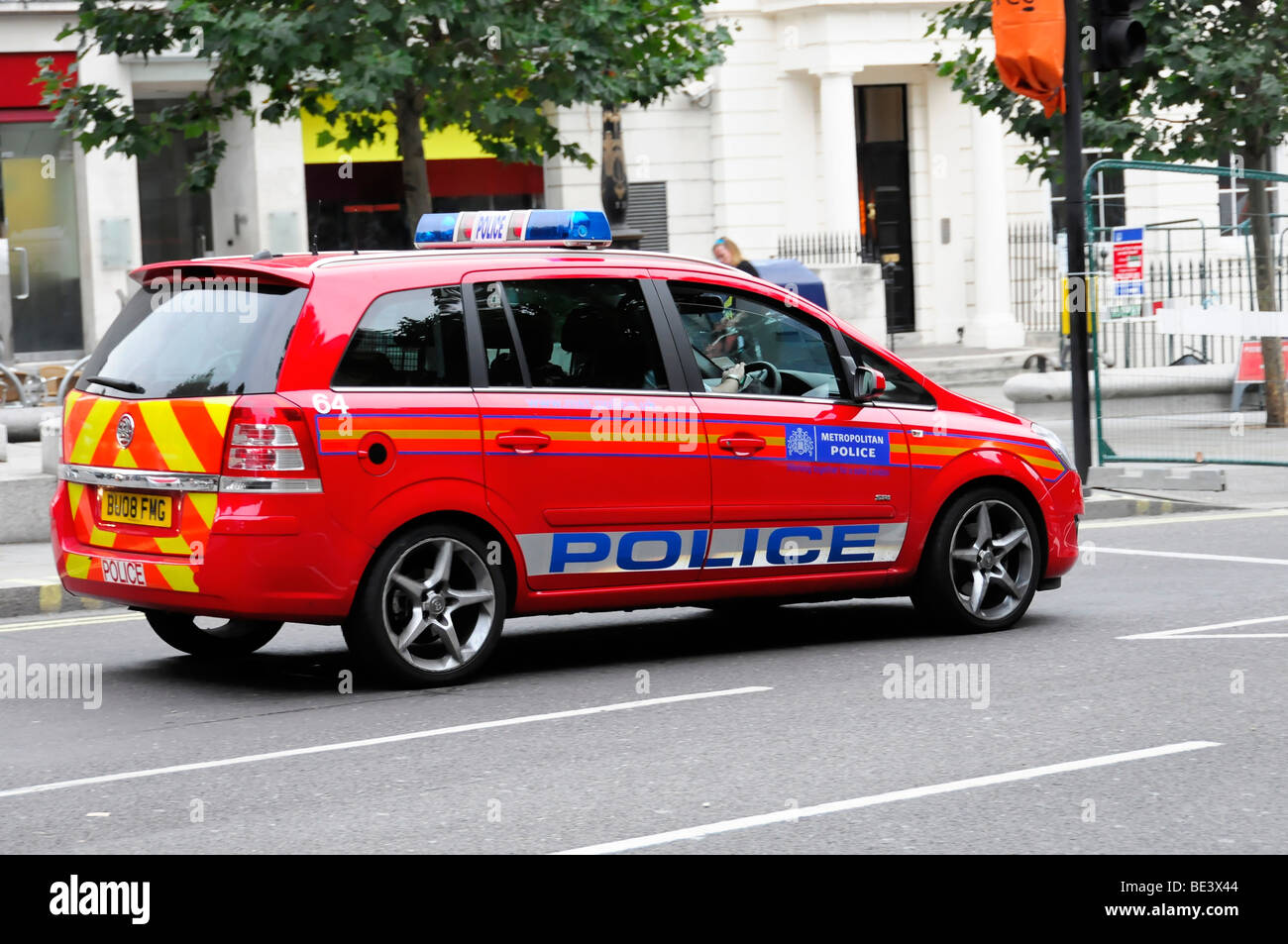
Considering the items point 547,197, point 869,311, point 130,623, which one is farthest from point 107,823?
point 547,197

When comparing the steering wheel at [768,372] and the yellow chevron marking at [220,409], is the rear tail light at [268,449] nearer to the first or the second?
the yellow chevron marking at [220,409]

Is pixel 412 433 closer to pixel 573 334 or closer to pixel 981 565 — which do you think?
pixel 573 334

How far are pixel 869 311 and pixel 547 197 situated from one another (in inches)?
216

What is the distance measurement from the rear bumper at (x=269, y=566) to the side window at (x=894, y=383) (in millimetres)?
2678

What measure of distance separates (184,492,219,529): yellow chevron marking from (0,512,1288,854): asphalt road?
76 centimetres

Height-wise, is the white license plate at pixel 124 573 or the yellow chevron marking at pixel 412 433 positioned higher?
the yellow chevron marking at pixel 412 433

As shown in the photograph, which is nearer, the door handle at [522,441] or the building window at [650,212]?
the door handle at [522,441]

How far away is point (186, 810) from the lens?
638 cm

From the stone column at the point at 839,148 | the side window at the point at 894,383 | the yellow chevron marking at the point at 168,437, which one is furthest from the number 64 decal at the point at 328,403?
the stone column at the point at 839,148

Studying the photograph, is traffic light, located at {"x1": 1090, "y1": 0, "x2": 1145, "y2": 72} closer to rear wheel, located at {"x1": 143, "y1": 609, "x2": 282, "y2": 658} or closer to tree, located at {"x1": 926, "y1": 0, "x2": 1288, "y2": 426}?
tree, located at {"x1": 926, "y1": 0, "x2": 1288, "y2": 426}

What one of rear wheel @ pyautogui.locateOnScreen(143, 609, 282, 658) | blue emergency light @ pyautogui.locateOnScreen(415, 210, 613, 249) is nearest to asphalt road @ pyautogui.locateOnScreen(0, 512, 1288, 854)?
rear wheel @ pyautogui.locateOnScreen(143, 609, 282, 658)

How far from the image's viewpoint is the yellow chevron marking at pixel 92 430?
841 cm

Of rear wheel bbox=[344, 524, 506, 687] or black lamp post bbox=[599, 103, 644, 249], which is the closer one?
rear wheel bbox=[344, 524, 506, 687]

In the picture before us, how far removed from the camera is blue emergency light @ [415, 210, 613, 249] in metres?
9.09
